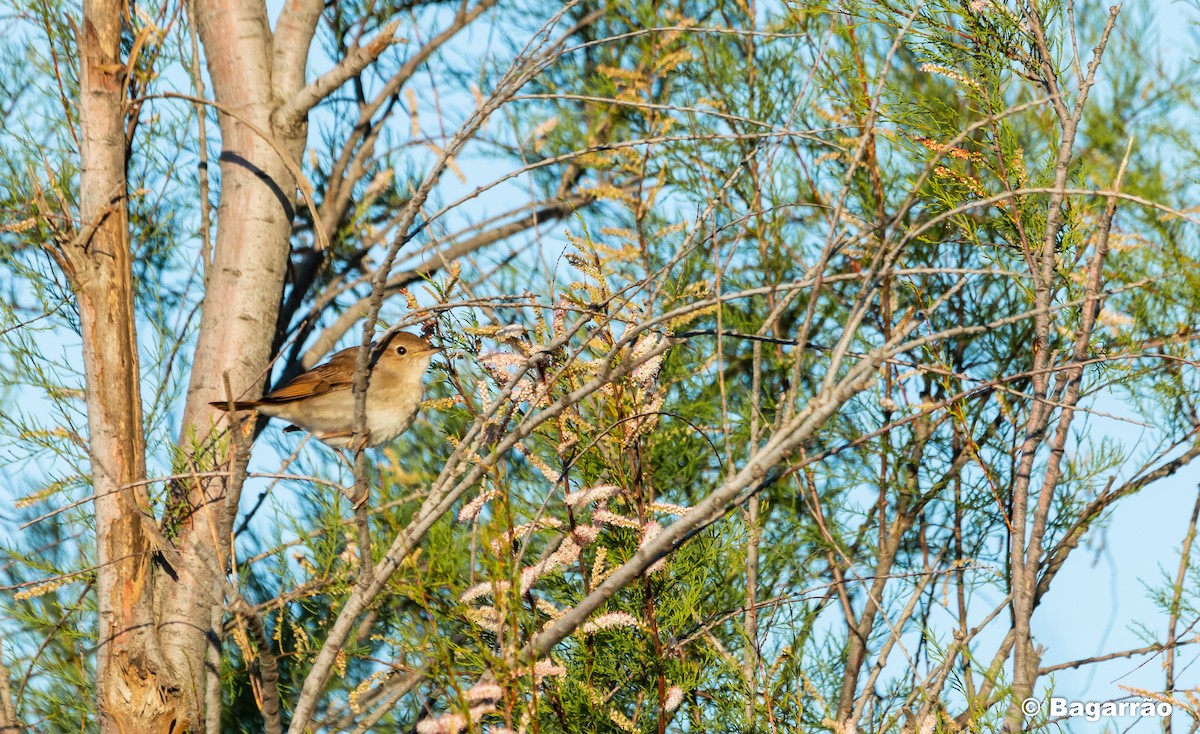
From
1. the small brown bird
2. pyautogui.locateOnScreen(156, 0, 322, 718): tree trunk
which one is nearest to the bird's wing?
the small brown bird

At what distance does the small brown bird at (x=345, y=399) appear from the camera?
497 centimetres

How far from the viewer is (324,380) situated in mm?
5281

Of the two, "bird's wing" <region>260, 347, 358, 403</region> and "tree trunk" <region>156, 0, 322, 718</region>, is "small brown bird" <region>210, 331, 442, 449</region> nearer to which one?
"bird's wing" <region>260, 347, 358, 403</region>

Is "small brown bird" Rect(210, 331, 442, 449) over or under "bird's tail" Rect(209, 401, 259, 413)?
over

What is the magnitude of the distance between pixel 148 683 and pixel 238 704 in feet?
4.77

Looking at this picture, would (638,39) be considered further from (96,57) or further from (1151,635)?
(1151,635)

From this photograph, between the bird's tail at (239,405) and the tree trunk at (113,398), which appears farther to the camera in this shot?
the bird's tail at (239,405)

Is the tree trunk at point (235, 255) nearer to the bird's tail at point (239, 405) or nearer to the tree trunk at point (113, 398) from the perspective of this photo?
the bird's tail at point (239, 405)

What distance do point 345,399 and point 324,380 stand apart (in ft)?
0.40

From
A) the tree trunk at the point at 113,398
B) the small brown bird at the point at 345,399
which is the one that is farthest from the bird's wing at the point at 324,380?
the tree trunk at the point at 113,398

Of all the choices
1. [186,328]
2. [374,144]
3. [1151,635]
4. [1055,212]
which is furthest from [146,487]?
[1151,635]

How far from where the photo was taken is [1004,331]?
17.0 feet

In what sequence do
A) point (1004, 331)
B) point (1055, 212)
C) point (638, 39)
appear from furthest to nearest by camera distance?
point (638, 39) < point (1004, 331) < point (1055, 212)

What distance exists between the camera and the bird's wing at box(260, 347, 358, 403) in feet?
17.0
